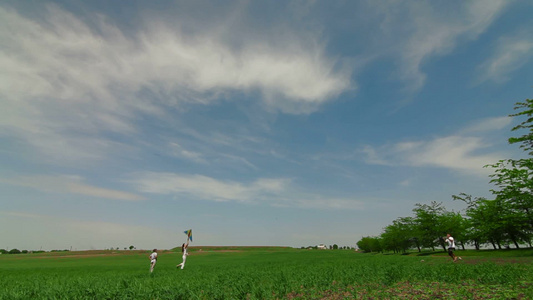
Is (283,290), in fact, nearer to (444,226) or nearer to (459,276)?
(459,276)

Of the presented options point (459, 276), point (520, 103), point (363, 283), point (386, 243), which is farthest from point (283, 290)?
A: point (386, 243)

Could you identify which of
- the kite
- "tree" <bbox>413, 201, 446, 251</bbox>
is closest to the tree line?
"tree" <bbox>413, 201, 446, 251</bbox>

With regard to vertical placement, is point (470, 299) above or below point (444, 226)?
below

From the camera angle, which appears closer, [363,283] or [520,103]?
[363,283]

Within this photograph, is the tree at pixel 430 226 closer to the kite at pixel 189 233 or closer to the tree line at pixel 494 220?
the tree line at pixel 494 220

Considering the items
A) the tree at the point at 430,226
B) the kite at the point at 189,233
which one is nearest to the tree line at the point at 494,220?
the tree at the point at 430,226

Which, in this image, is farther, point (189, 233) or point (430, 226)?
point (430, 226)

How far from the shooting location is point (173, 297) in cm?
1148

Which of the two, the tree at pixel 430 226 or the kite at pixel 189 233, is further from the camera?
the tree at pixel 430 226

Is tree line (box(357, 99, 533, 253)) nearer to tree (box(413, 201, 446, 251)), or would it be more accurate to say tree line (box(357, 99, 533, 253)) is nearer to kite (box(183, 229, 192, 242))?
tree (box(413, 201, 446, 251))

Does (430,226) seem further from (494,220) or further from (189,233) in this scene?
(189,233)

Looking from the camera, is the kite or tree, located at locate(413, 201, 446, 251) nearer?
the kite

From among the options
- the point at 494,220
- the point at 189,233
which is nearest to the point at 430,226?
the point at 494,220

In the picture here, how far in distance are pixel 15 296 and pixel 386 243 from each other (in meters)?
98.6
